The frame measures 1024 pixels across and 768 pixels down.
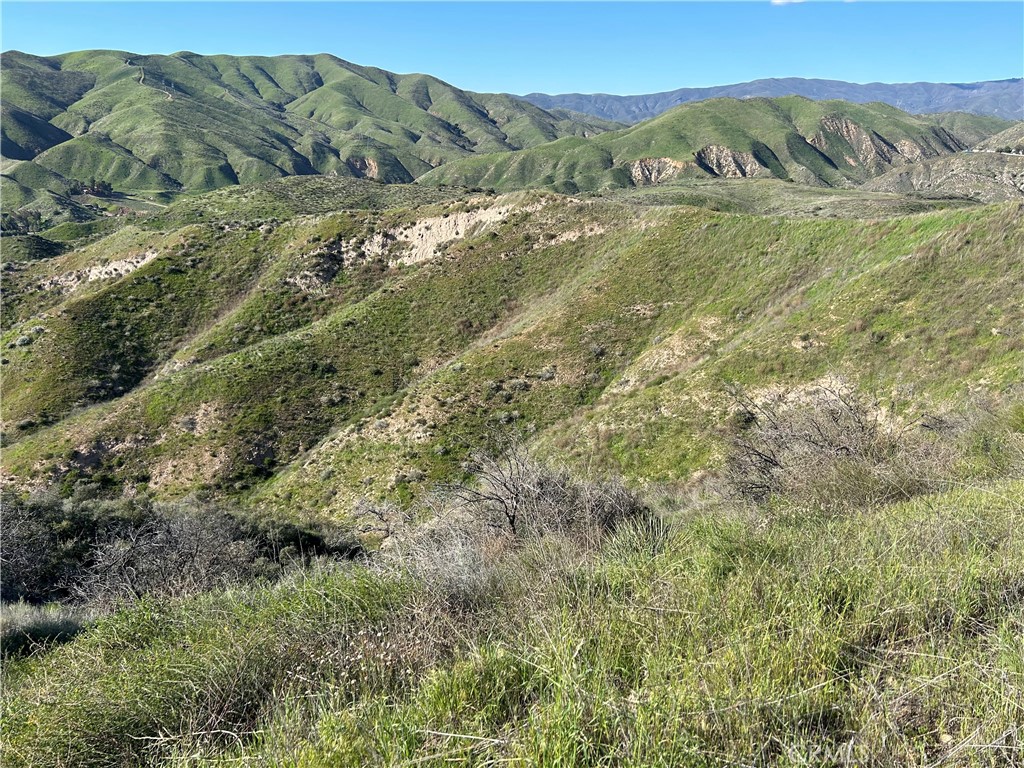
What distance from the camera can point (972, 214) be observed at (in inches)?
898

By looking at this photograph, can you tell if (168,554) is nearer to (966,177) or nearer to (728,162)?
(966,177)

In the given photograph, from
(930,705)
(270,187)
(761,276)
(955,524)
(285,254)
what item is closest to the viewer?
(930,705)

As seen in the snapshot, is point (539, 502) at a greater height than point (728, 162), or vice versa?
point (728, 162)

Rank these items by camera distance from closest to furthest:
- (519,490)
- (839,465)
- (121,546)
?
(839,465), (519,490), (121,546)

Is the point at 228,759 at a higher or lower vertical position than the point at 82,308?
lower

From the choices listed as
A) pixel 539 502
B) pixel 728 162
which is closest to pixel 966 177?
pixel 728 162

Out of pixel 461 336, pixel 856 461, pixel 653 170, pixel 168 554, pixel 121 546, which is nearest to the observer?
pixel 856 461

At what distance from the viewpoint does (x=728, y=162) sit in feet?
634

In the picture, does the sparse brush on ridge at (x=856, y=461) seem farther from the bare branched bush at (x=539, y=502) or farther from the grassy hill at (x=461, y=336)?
the grassy hill at (x=461, y=336)

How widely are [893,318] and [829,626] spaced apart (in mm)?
22050

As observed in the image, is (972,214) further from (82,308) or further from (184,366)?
(82,308)

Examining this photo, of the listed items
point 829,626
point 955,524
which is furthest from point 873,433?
point 829,626

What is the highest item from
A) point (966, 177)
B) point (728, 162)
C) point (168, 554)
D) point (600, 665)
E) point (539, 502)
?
point (728, 162)

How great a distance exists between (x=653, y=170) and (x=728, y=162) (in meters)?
27.7
